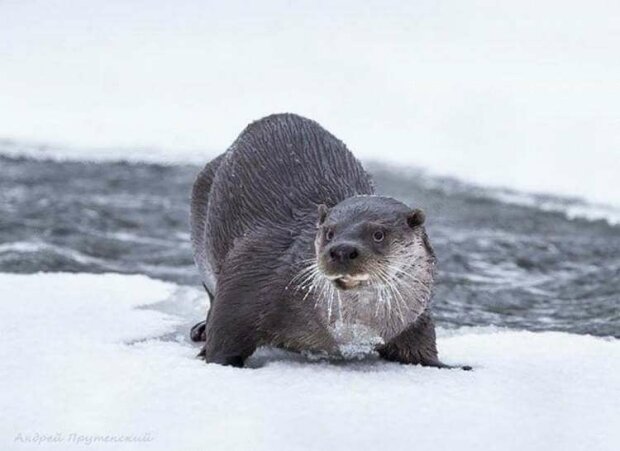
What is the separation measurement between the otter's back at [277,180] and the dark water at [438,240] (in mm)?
1071

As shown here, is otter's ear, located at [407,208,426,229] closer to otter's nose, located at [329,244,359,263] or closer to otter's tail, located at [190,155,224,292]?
otter's nose, located at [329,244,359,263]

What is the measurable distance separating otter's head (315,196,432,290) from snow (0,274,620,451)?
285 mm

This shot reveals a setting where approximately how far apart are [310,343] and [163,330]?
86cm

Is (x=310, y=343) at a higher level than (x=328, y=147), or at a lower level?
lower

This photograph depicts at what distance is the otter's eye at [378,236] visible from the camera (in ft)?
9.98

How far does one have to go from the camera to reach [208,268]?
4113 millimetres

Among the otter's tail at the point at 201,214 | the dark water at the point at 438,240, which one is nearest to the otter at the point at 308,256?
the otter's tail at the point at 201,214

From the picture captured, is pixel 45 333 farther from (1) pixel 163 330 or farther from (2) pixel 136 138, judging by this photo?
(2) pixel 136 138

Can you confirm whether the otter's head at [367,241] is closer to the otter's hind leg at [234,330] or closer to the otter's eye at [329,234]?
the otter's eye at [329,234]

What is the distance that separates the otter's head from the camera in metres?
2.91

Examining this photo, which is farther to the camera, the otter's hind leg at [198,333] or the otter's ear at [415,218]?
the otter's hind leg at [198,333]

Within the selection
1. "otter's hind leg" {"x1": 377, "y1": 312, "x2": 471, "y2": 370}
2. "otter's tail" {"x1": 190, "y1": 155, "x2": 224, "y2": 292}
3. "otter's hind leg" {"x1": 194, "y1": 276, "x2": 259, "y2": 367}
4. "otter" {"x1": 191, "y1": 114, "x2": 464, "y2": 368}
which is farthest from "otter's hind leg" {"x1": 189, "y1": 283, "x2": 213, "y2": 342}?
"otter's hind leg" {"x1": 377, "y1": 312, "x2": 471, "y2": 370}

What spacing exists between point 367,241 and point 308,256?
34 cm

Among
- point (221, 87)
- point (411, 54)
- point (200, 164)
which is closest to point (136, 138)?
point (200, 164)
